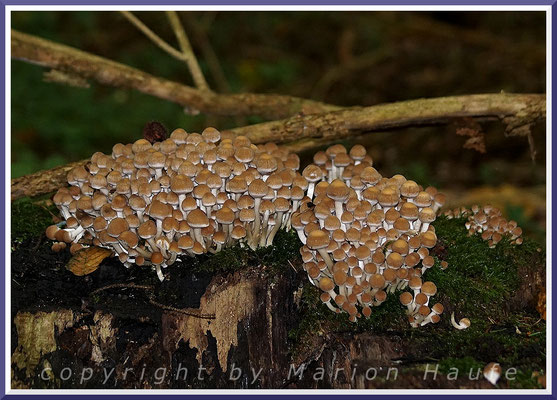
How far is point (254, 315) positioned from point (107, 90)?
8655 millimetres

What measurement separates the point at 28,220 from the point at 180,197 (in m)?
1.65

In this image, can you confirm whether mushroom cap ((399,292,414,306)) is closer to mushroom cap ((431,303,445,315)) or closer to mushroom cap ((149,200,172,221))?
mushroom cap ((431,303,445,315))

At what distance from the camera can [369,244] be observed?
10.2 feet

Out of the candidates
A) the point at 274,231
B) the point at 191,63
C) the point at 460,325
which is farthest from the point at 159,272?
the point at 191,63

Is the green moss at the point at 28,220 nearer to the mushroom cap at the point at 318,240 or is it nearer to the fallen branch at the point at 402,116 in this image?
the fallen branch at the point at 402,116

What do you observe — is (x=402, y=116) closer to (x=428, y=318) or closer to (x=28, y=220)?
(x=428, y=318)

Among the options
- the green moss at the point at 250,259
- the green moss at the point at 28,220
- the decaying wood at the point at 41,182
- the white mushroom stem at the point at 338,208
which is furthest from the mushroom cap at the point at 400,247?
the decaying wood at the point at 41,182

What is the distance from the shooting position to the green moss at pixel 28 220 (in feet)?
13.3

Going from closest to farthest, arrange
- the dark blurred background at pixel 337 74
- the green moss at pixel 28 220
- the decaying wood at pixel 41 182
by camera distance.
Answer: the green moss at pixel 28 220, the decaying wood at pixel 41 182, the dark blurred background at pixel 337 74

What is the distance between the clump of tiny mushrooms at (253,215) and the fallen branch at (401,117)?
4.21 feet

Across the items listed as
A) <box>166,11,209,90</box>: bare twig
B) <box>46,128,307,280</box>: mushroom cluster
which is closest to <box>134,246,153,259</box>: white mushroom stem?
<box>46,128,307,280</box>: mushroom cluster

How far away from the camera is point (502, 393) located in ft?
9.61

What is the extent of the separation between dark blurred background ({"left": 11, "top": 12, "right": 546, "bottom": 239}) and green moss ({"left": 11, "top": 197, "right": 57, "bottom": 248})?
3.21 meters

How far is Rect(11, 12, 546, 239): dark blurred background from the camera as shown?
821 cm
